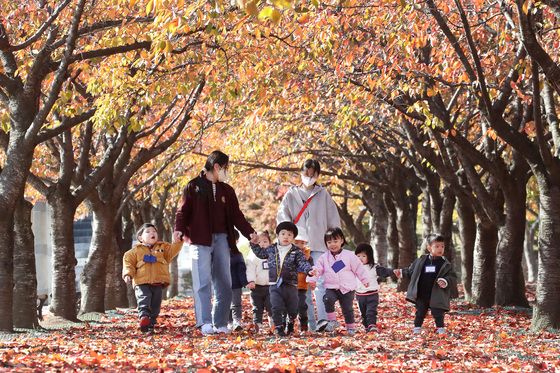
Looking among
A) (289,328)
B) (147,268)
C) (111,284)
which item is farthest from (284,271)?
(111,284)

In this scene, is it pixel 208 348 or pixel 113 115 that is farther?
pixel 113 115

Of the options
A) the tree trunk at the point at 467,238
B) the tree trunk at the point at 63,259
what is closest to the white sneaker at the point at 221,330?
the tree trunk at the point at 63,259

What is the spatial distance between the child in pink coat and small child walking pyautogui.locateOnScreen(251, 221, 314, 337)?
A: 0.54 meters

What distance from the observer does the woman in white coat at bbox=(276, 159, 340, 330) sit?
1225cm

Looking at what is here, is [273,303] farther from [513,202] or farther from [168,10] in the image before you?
[513,202]

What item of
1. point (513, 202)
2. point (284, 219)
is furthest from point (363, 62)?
point (284, 219)

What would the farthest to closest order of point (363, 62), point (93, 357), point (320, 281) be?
point (363, 62), point (320, 281), point (93, 357)

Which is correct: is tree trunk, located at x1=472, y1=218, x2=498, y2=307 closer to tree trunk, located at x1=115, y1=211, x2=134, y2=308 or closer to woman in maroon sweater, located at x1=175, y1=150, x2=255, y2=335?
woman in maroon sweater, located at x1=175, y1=150, x2=255, y2=335

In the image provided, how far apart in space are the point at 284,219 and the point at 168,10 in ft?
10.5

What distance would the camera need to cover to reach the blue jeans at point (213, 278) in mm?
11352

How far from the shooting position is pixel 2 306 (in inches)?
499

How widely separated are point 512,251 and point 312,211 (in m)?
6.57

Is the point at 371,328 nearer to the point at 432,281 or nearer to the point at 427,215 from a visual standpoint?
the point at 432,281

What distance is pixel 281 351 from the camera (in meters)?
9.34
